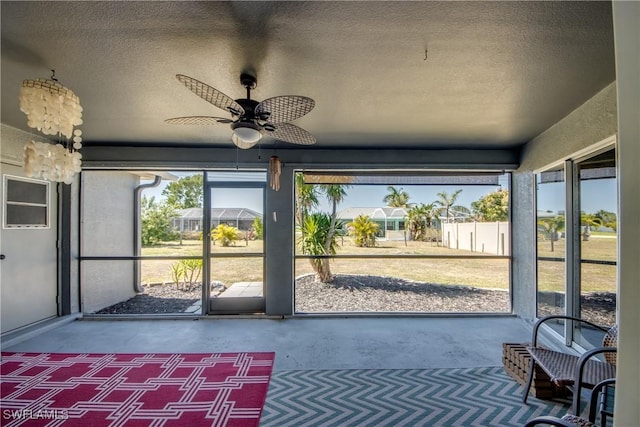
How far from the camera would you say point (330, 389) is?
7.95ft

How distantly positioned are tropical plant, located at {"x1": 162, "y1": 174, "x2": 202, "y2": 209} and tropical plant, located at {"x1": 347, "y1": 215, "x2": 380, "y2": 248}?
226 centimetres

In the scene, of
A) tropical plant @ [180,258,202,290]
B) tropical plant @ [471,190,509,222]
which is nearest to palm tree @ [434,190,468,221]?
tropical plant @ [471,190,509,222]

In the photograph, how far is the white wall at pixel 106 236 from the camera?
4363mm

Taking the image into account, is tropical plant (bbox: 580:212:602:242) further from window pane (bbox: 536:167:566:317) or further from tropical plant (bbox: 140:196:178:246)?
tropical plant (bbox: 140:196:178:246)

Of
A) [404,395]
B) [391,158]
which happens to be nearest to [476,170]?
[391,158]

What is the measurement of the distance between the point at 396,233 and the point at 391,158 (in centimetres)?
110

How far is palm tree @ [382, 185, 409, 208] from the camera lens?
447 centimetres

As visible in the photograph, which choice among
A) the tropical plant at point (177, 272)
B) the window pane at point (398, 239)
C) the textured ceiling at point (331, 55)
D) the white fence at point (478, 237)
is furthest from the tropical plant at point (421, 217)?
the tropical plant at point (177, 272)

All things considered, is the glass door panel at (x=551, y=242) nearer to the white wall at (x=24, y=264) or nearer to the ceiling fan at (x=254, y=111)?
the ceiling fan at (x=254, y=111)

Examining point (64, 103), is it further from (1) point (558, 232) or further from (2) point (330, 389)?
(1) point (558, 232)

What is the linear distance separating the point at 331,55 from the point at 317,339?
289cm

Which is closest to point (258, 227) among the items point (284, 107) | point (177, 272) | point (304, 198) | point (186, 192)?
point (304, 198)

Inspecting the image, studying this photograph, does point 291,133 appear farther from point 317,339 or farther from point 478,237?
point 478,237

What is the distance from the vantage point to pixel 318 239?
444 centimetres
